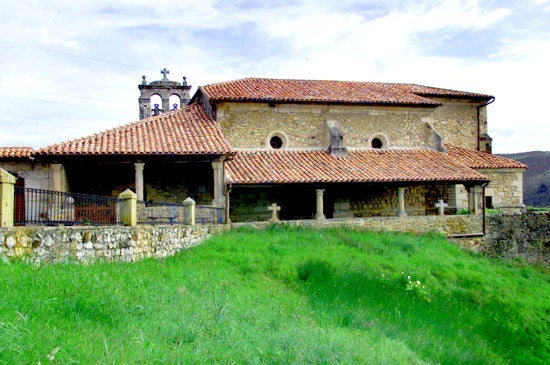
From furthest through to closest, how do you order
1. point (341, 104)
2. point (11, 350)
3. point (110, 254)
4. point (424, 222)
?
point (341, 104) < point (424, 222) < point (110, 254) < point (11, 350)

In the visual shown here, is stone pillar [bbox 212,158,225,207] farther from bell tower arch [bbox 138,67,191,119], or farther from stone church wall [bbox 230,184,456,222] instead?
bell tower arch [bbox 138,67,191,119]

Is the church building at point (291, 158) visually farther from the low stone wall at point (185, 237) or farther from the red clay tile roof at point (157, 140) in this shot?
the low stone wall at point (185, 237)

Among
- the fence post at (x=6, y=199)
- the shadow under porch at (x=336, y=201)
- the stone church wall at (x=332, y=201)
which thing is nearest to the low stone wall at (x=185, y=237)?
the fence post at (x=6, y=199)

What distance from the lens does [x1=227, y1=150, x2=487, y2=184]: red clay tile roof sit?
60.6 ft

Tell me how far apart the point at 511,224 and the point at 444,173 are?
3458 millimetres

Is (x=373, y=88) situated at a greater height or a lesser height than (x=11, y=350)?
greater

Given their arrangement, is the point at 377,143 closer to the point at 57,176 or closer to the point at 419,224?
the point at 419,224

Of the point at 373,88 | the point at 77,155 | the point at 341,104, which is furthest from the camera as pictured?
the point at 373,88

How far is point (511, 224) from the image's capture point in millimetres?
20734

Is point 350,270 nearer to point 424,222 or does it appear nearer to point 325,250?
point 325,250

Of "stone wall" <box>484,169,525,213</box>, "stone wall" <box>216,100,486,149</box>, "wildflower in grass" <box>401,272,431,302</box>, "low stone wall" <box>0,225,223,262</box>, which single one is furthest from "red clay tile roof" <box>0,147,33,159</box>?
"stone wall" <box>484,169,525,213</box>

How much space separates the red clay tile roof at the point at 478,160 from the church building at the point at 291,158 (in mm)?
66

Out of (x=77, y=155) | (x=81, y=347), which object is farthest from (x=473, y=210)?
(x=81, y=347)

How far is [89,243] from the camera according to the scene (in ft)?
30.2
